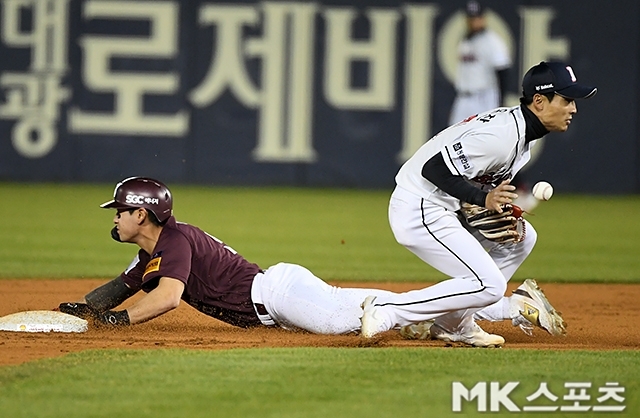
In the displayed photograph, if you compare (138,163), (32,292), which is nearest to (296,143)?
(138,163)

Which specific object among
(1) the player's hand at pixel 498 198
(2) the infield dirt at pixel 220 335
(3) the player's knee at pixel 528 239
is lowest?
(2) the infield dirt at pixel 220 335

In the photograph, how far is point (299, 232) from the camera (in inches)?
472

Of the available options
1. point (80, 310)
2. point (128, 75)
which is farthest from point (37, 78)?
point (80, 310)

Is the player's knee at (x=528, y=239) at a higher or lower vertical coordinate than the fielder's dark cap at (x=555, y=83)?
lower

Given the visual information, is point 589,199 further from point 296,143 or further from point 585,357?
point 585,357

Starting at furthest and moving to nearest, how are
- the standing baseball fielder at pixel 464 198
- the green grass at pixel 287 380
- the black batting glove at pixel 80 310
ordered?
the black batting glove at pixel 80 310
the standing baseball fielder at pixel 464 198
the green grass at pixel 287 380

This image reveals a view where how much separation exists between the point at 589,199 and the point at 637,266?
21.5 feet

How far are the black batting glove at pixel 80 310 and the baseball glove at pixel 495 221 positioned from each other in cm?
209

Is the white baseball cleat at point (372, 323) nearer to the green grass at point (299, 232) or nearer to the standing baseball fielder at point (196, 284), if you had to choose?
the standing baseball fielder at point (196, 284)

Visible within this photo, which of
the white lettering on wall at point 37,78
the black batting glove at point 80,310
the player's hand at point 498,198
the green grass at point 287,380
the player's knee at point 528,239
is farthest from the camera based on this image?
the white lettering on wall at point 37,78

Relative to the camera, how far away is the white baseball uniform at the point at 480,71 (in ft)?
42.9

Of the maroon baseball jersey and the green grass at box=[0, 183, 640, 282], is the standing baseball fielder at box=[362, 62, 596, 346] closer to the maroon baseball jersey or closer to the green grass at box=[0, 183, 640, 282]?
the maroon baseball jersey

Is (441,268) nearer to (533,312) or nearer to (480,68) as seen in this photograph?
(533,312)

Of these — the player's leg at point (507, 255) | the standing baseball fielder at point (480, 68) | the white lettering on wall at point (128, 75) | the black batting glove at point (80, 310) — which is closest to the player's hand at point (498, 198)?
the player's leg at point (507, 255)
